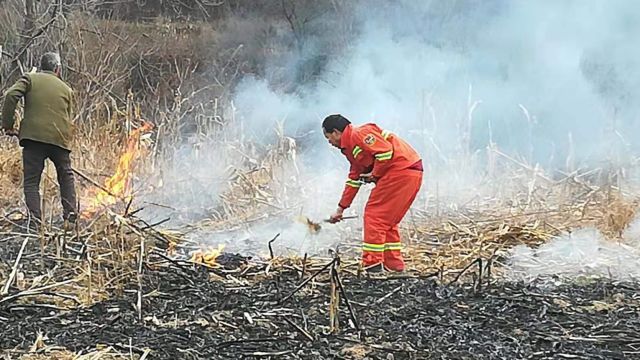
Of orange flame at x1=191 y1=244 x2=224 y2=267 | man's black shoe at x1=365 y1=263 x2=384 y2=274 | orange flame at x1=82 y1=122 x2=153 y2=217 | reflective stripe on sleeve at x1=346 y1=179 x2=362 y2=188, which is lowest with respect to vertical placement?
orange flame at x1=82 y1=122 x2=153 y2=217

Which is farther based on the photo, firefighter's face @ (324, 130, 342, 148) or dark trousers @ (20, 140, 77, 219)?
dark trousers @ (20, 140, 77, 219)

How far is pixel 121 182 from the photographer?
871 cm

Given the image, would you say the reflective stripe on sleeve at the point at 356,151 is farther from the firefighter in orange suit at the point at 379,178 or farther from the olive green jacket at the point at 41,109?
the olive green jacket at the point at 41,109

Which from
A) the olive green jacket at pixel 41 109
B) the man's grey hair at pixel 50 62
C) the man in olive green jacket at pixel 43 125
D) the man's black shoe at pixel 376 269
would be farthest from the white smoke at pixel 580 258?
the man's grey hair at pixel 50 62

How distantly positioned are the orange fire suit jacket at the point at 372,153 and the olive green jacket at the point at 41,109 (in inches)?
109

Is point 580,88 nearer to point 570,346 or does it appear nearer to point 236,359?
point 570,346

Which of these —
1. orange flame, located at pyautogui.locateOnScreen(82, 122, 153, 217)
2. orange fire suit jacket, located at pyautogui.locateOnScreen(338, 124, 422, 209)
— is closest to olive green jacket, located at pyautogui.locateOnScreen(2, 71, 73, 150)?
orange flame, located at pyautogui.locateOnScreen(82, 122, 153, 217)

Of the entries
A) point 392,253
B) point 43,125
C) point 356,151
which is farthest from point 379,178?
point 43,125

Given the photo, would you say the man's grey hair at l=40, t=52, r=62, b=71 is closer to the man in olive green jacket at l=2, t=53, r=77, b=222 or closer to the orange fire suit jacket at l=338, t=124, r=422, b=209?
the man in olive green jacket at l=2, t=53, r=77, b=222

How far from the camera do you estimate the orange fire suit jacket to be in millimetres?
6566

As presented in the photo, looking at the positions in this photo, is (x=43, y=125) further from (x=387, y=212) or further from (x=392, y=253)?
(x=392, y=253)

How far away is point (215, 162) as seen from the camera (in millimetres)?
10273

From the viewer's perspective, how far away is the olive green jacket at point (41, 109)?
751 centimetres

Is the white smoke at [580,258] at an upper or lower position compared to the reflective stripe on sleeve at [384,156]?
lower
